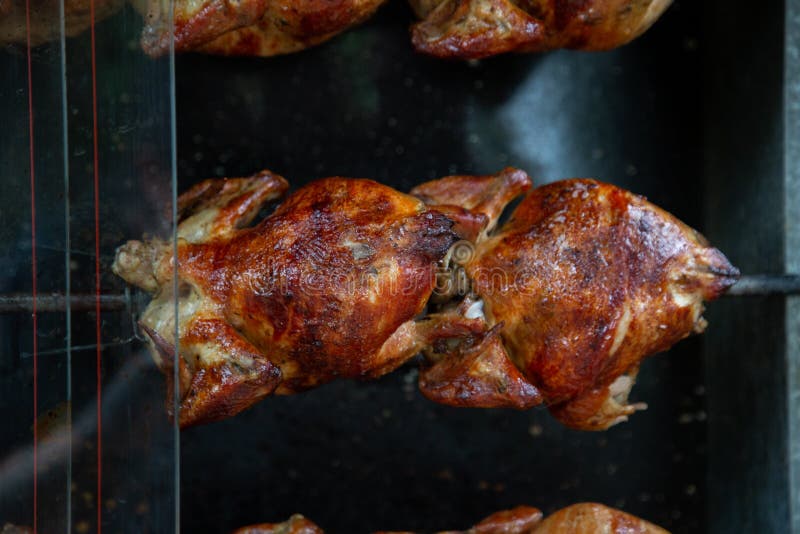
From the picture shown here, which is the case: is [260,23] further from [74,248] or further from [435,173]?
[74,248]

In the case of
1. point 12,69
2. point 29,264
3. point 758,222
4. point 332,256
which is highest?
point 12,69

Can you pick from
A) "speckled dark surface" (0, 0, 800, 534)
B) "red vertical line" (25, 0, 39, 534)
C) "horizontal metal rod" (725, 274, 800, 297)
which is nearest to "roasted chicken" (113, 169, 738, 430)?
"horizontal metal rod" (725, 274, 800, 297)

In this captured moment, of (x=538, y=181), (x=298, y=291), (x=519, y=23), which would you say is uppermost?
(x=519, y=23)

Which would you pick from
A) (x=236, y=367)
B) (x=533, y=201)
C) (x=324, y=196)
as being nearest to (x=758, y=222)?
(x=533, y=201)

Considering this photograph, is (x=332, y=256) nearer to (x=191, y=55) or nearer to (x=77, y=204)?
(x=77, y=204)

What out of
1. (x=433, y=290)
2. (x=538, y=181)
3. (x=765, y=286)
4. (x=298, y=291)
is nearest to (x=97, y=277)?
(x=298, y=291)

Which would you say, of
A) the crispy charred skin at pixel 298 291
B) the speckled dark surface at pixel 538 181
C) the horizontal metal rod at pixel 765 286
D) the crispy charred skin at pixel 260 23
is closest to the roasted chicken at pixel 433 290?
the crispy charred skin at pixel 298 291

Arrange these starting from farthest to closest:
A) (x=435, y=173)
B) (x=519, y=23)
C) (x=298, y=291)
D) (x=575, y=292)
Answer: (x=435, y=173) < (x=519, y=23) < (x=575, y=292) < (x=298, y=291)
